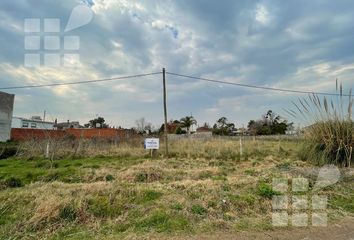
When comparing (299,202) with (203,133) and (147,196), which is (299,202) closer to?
(147,196)

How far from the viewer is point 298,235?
4.06 m

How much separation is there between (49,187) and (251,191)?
4.66m

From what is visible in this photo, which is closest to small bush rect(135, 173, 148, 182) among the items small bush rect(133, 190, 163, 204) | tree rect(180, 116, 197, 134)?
small bush rect(133, 190, 163, 204)

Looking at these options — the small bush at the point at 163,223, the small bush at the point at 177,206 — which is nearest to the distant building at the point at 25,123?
the small bush at the point at 177,206

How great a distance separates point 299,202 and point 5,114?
120 feet

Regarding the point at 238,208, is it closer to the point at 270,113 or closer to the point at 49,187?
the point at 49,187

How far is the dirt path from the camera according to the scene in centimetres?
393

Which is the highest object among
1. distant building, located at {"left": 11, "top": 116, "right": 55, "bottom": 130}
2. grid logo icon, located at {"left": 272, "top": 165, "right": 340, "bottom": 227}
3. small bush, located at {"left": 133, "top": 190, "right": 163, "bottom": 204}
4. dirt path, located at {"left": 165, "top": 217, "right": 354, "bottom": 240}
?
distant building, located at {"left": 11, "top": 116, "right": 55, "bottom": 130}

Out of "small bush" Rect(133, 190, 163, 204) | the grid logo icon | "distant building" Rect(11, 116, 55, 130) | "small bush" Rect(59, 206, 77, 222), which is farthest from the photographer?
"distant building" Rect(11, 116, 55, 130)

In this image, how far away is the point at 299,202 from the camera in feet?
18.0

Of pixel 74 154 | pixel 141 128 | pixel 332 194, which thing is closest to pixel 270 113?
pixel 141 128

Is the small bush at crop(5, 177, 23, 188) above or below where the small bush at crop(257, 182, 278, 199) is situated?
above

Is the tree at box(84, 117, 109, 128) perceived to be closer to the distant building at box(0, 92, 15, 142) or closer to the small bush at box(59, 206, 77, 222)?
the distant building at box(0, 92, 15, 142)

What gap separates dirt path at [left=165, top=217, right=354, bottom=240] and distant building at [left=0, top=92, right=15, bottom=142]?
115 ft
